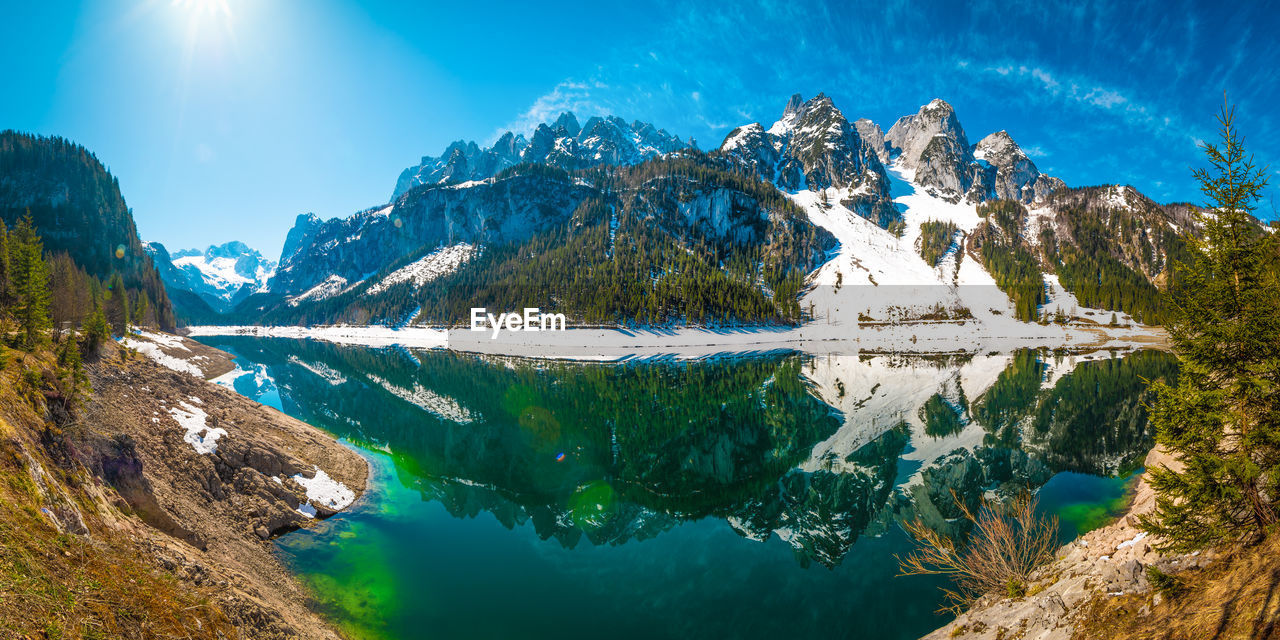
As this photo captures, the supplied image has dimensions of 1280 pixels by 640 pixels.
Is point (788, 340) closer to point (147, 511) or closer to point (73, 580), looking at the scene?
point (147, 511)

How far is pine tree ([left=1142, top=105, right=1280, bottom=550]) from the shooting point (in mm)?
7684

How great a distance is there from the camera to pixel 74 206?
125062 mm

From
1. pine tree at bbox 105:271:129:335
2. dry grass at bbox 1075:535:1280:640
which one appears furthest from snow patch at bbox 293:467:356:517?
pine tree at bbox 105:271:129:335

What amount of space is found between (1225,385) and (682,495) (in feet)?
60.0

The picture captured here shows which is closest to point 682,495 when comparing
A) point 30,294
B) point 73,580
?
point 73,580

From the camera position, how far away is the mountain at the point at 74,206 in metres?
117

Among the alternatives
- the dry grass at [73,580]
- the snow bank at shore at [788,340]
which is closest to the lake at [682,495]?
the dry grass at [73,580]

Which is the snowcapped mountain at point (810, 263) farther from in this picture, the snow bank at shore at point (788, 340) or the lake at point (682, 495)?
the lake at point (682, 495)

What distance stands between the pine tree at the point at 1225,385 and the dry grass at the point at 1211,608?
798 millimetres

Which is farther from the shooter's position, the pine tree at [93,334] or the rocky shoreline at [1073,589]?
the pine tree at [93,334]

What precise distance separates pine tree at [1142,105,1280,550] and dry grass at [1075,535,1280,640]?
2.62 feet

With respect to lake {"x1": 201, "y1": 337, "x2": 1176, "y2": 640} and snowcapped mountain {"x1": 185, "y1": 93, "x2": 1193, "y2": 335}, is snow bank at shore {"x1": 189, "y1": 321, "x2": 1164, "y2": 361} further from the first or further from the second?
lake {"x1": 201, "y1": 337, "x2": 1176, "y2": 640}

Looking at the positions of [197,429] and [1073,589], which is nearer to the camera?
[1073,589]

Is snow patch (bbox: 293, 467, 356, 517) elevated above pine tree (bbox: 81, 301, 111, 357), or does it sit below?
below
